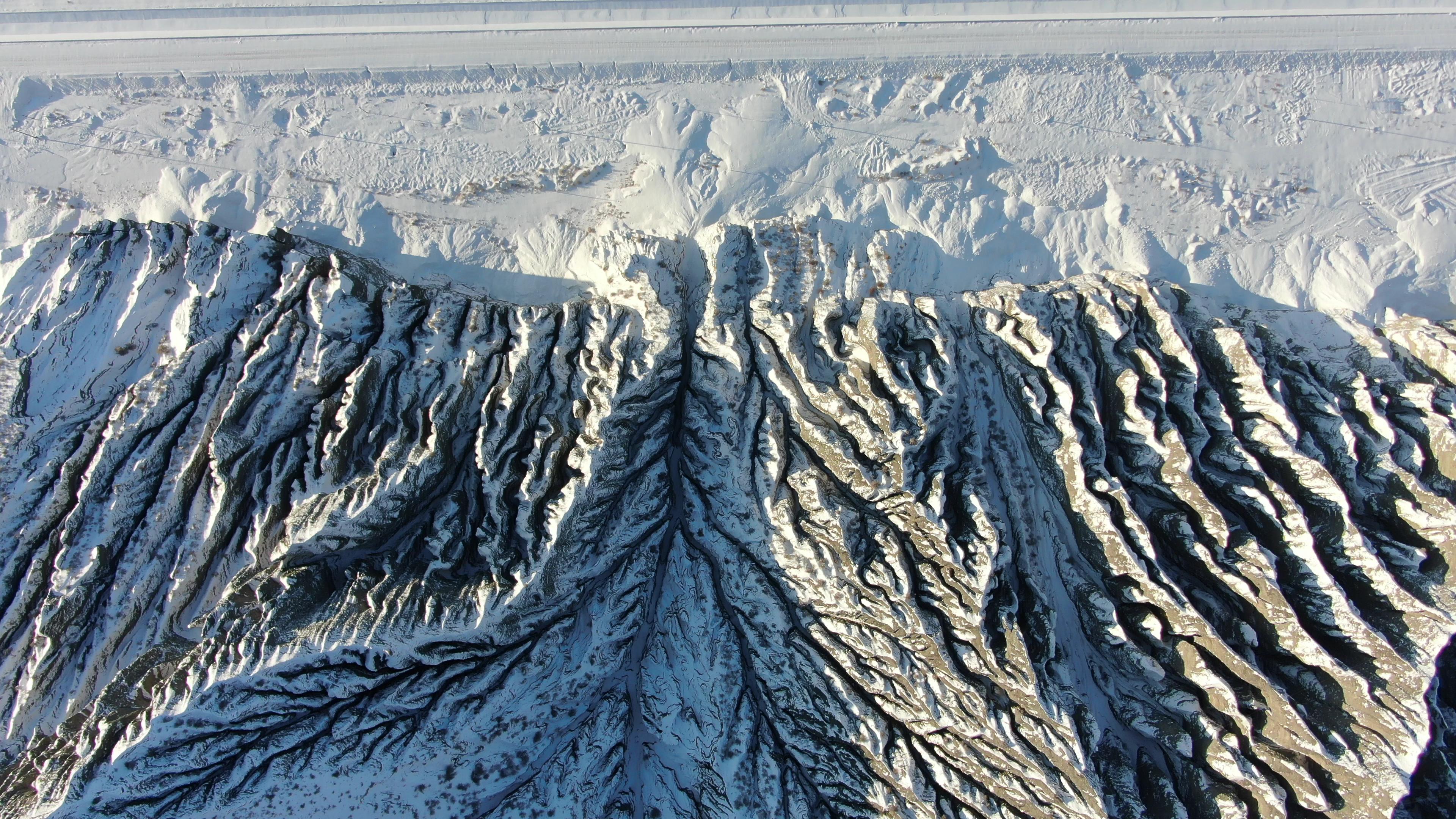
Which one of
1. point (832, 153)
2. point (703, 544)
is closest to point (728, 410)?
point (703, 544)

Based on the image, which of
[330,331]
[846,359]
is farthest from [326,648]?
[846,359]

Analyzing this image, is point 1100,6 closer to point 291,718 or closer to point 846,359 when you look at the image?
point 846,359

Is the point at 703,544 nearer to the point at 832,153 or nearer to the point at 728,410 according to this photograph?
the point at 728,410

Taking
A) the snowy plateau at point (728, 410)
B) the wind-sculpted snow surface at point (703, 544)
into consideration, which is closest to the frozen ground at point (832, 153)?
the snowy plateau at point (728, 410)

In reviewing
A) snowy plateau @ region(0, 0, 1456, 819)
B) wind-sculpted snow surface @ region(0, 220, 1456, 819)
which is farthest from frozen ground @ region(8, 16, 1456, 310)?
wind-sculpted snow surface @ region(0, 220, 1456, 819)

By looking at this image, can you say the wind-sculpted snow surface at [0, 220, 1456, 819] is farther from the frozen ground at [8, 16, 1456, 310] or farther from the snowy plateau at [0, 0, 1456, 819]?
the frozen ground at [8, 16, 1456, 310]

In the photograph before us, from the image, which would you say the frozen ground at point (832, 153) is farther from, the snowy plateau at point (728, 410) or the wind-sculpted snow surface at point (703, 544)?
the wind-sculpted snow surface at point (703, 544)
